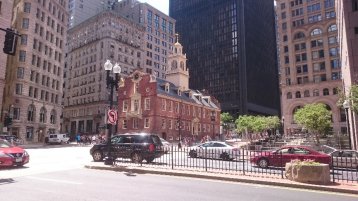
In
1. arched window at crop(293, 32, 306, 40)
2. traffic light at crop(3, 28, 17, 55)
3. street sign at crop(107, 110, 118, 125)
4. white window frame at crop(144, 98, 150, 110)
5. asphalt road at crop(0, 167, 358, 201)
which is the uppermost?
arched window at crop(293, 32, 306, 40)

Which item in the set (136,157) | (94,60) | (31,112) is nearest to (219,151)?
(136,157)

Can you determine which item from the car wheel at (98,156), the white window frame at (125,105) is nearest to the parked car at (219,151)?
the car wheel at (98,156)

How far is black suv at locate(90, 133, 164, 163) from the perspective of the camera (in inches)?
741

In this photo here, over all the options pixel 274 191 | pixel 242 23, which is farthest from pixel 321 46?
pixel 274 191

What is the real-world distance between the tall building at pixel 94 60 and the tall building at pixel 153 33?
4509 millimetres

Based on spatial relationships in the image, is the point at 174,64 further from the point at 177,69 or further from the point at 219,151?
the point at 219,151

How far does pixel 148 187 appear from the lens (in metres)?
11.2

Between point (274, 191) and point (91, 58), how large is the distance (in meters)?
86.8

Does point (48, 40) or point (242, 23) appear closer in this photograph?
point (48, 40)

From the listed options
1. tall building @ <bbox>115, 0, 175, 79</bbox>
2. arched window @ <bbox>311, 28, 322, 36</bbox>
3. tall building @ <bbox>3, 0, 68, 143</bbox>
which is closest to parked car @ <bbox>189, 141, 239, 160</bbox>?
tall building @ <bbox>3, 0, 68, 143</bbox>

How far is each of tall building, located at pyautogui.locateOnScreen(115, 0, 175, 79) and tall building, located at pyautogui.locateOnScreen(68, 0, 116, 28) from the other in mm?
16349

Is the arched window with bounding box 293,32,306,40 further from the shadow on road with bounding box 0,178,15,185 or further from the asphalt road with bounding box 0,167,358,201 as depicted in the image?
the shadow on road with bounding box 0,178,15,185

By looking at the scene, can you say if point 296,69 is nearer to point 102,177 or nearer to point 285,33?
point 285,33

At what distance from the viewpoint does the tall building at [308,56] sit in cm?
7656
